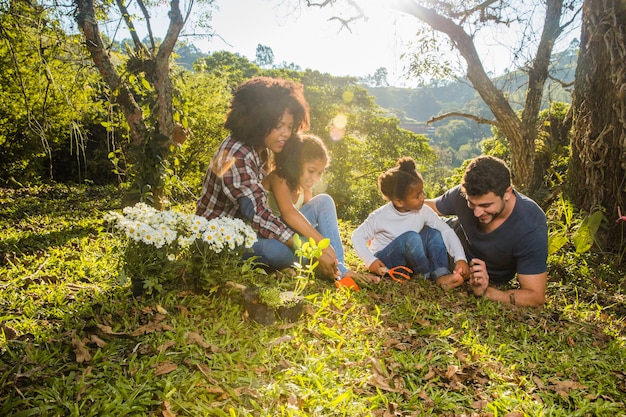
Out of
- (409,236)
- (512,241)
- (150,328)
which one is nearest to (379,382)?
(150,328)

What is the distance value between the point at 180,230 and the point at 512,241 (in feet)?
8.73

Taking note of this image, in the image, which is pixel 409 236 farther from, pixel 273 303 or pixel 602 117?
pixel 602 117

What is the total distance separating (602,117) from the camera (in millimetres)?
4836

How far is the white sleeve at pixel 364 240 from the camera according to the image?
3.78 metres

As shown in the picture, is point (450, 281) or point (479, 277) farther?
point (450, 281)

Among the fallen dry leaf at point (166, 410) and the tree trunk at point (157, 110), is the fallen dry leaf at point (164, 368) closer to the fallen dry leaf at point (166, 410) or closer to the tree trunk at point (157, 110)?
the fallen dry leaf at point (166, 410)

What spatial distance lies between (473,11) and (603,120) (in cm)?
390

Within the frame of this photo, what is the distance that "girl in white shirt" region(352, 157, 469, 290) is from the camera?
146 inches

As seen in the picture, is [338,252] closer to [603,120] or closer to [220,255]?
[220,255]

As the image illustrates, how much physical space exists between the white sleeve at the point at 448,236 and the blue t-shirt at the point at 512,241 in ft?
0.59

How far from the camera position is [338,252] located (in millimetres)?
3732

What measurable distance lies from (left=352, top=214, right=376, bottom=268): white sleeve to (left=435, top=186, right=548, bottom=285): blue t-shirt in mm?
859

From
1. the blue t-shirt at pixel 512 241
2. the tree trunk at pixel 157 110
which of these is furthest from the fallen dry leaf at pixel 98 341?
the tree trunk at pixel 157 110

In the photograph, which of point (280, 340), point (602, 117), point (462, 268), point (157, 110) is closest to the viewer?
point (280, 340)
